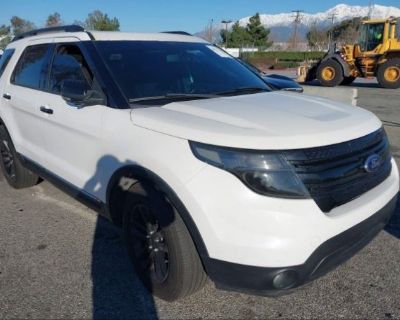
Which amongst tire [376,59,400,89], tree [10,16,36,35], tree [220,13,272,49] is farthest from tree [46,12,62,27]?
tire [376,59,400,89]

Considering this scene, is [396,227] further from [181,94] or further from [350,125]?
[181,94]

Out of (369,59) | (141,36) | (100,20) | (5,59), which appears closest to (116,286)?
(141,36)

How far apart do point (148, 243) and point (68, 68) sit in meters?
1.78

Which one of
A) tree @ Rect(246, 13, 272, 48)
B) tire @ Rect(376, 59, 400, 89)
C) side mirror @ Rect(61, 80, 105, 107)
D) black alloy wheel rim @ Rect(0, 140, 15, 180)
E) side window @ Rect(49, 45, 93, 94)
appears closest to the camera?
side mirror @ Rect(61, 80, 105, 107)

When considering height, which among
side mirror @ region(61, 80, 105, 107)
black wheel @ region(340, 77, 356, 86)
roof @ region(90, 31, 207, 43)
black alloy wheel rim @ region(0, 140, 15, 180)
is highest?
roof @ region(90, 31, 207, 43)

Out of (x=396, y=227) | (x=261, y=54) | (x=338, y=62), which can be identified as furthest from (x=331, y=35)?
(x=396, y=227)

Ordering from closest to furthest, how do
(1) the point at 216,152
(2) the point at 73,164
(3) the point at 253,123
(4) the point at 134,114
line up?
1. (1) the point at 216,152
2. (3) the point at 253,123
3. (4) the point at 134,114
4. (2) the point at 73,164

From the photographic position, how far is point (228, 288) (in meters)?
2.58

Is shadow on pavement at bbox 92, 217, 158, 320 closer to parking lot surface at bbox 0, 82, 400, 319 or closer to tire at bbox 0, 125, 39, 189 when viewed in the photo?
parking lot surface at bbox 0, 82, 400, 319

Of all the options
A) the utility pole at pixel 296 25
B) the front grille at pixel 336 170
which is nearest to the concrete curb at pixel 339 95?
the front grille at pixel 336 170

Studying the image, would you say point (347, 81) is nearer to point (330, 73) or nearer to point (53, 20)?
point (330, 73)

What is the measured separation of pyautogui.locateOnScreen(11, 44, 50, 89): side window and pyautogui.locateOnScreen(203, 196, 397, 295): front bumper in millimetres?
2714

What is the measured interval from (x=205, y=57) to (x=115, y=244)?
6.24ft

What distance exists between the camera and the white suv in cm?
240
